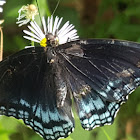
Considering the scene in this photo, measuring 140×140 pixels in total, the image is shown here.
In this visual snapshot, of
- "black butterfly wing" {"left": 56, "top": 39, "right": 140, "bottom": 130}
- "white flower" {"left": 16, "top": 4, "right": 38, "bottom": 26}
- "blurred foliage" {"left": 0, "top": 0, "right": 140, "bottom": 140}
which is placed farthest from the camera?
"blurred foliage" {"left": 0, "top": 0, "right": 140, "bottom": 140}

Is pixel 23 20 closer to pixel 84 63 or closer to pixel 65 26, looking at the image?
pixel 65 26

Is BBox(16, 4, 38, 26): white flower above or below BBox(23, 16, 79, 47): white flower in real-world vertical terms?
above

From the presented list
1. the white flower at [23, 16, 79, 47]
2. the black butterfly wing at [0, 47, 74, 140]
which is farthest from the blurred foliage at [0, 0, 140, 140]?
the black butterfly wing at [0, 47, 74, 140]

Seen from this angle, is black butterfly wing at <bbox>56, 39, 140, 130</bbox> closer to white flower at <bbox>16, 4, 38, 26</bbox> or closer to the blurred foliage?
white flower at <bbox>16, 4, 38, 26</bbox>

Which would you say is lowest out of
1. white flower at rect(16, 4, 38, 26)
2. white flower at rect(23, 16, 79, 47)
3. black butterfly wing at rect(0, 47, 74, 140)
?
black butterfly wing at rect(0, 47, 74, 140)

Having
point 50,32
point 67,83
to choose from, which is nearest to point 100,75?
point 67,83

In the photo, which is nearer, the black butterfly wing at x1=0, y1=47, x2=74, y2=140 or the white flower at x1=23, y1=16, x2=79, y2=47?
the black butterfly wing at x1=0, y1=47, x2=74, y2=140

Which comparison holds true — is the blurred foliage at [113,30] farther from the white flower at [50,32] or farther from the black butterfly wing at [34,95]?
the black butterfly wing at [34,95]

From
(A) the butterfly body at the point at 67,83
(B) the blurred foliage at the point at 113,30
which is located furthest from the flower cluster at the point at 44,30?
(B) the blurred foliage at the point at 113,30

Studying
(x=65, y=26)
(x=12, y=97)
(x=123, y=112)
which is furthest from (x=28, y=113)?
(x=123, y=112)

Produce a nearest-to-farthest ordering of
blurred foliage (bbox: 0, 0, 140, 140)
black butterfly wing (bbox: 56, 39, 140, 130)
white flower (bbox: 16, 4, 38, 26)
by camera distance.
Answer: black butterfly wing (bbox: 56, 39, 140, 130) < white flower (bbox: 16, 4, 38, 26) < blurred foliage (bbox: 0, 0, 140, 140)
